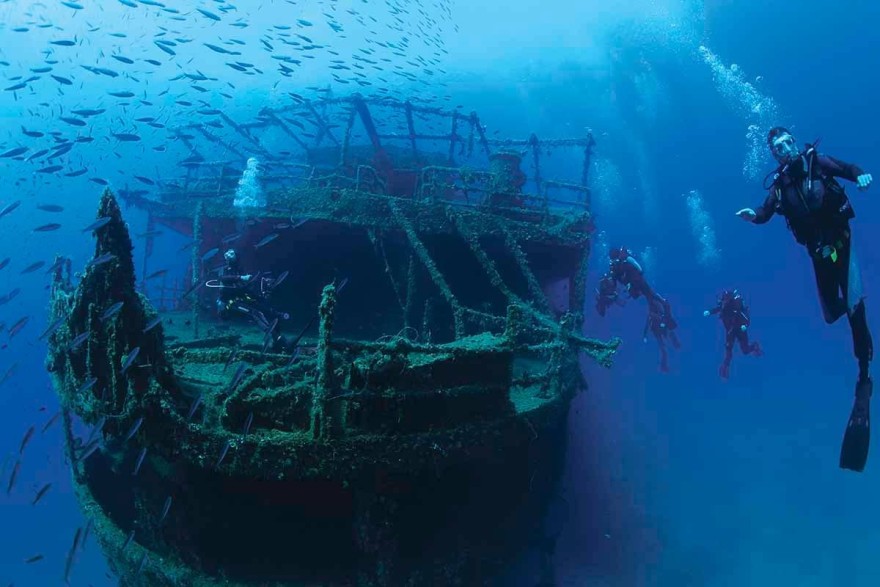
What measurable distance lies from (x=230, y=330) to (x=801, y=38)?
77.3 m

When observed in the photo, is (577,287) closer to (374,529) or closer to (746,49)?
(374,529)

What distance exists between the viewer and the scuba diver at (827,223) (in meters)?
5.54

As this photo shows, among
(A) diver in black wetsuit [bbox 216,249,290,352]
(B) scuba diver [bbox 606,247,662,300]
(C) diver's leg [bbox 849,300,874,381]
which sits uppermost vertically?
Answer: (B) scuba diver [bbox 606,247,662,300]

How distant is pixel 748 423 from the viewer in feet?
130

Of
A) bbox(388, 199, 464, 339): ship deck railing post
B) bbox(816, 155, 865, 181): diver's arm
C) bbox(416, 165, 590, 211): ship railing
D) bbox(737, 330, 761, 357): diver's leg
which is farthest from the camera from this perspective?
bbox(737, 330, 761, 357): diver's leg

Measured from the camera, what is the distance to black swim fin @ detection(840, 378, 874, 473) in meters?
6.18

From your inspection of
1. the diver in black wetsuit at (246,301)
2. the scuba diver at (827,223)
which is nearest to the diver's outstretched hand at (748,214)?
the scuba diver at (827,223)

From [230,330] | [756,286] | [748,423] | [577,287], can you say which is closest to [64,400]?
[230,330]

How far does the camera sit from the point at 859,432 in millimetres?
6234

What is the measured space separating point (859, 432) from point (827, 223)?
2.79 m

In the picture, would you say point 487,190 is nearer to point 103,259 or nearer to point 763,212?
point 763,212

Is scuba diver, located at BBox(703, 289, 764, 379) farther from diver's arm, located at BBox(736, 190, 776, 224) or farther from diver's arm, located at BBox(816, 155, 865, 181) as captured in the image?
diver's arm, located at BBox(816, 155, 865, 181)

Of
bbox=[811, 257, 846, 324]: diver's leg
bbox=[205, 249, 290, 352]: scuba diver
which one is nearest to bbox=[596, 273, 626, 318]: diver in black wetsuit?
bbox=[811, 257, 846, 324]: diver's leg

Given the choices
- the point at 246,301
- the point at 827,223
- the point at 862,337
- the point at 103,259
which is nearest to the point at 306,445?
the point at 103,259
